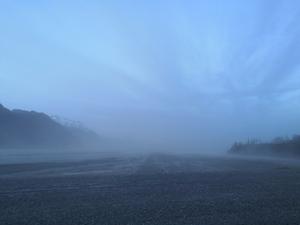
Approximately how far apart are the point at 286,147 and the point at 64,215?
233 feet

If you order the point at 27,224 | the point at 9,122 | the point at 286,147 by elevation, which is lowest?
the point at 27,224

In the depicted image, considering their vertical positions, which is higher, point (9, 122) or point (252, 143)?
point (9, 122)

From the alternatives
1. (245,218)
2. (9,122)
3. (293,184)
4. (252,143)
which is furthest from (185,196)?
(9,122)

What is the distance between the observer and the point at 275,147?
3558 inches

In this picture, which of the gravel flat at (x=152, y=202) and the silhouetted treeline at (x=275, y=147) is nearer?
the gravel flat at (x=152, y=202)

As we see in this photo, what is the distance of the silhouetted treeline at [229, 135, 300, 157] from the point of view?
8006 centimetres

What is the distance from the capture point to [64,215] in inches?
719

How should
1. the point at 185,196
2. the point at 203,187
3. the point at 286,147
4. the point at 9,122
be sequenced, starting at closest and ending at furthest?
the point at 185,196
the point at 203,187
the point at 286,147
the point at 9,122

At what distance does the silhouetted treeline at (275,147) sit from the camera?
80062mm

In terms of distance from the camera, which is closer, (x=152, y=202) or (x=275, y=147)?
(x=152, y=202)

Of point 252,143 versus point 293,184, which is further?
point 252,143

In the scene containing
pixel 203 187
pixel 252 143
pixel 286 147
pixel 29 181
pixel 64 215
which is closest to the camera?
pixel 64 215

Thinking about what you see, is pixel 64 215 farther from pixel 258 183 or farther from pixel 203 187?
pixel 258 183

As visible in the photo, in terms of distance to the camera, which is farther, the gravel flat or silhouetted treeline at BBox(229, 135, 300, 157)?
silhouetted treeline at BBox(229, 135, 300, 157)
